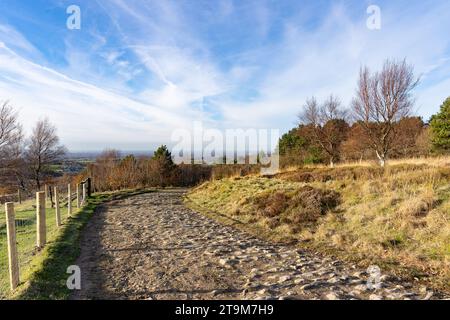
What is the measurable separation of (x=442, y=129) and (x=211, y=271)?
31334 mm

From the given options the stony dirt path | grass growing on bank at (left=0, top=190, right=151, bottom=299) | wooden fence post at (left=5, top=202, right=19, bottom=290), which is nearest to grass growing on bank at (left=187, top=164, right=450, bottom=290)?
the stony dirt path

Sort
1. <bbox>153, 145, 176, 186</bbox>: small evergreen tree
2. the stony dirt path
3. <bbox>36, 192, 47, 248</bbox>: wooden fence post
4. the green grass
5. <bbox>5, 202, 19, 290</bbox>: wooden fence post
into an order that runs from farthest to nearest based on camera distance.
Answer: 1. <bbox>153, 145, 176, 186</bbox>: small evergreen tree
2. <bbox>36, 192, 47, 248</bbox>: wooden fence post
3. the green grass
4. <bbox>5, 202, 19, 290</bbox>: wooden fence post
5. the stony dirt path

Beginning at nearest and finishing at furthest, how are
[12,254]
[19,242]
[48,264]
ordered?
[12,254]
[48,264]
[19,242]

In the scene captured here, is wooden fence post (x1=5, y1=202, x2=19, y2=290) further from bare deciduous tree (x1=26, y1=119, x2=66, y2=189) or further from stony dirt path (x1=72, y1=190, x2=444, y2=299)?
bare deciduous tree (x1=26, y1=119, x2=66, y2=189)

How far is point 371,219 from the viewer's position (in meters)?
8.33

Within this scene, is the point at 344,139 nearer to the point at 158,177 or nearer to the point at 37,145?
the point at 158,177

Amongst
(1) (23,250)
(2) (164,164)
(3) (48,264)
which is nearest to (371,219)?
(3) (48,264)

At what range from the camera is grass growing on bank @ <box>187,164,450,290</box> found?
612 cm

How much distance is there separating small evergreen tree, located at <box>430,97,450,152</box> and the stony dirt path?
27.8 meters

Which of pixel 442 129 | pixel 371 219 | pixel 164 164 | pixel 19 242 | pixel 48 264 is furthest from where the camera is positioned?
pixel 164 164

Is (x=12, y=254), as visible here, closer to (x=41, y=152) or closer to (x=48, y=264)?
(x=48, y=264)
